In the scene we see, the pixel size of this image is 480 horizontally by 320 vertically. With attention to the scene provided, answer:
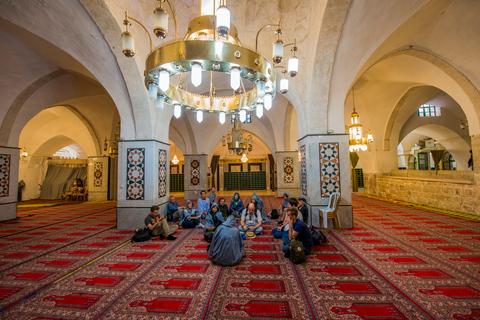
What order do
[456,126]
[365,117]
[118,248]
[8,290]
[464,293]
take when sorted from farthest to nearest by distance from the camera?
1. [456,126]
2. [365,117]
3. [118,248]
4. [8,290]
5. [464,293]

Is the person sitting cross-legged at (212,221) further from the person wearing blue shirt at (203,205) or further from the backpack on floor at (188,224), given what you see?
the person wearing blue shirt at (203,205)

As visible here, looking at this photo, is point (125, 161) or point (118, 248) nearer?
point (118, 248)

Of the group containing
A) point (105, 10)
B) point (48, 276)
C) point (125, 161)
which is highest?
point (105, 10)

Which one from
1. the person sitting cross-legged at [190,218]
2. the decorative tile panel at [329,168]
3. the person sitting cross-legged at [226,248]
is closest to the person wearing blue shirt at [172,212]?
the person sitting cross-legged at [190,218]

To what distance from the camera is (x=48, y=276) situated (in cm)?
259

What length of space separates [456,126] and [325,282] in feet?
43.5

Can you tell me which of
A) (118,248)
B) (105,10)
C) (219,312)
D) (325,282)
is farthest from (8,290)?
(105,10)

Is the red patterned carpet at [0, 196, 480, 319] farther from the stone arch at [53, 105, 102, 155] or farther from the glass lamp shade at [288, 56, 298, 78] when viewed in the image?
the stone arch at [53, 105, 102, 155]

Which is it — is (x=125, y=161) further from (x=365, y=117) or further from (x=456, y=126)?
(x=456, y=126)

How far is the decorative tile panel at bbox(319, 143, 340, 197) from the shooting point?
185 inches

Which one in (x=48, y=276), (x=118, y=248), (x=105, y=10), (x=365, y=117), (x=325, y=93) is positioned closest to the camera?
(x=48, y=276)

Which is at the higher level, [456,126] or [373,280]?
[456,126]

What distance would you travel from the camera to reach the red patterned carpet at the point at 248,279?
1.88m

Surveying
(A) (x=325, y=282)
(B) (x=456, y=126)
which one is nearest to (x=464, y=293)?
(A) (x=325, y=282)
